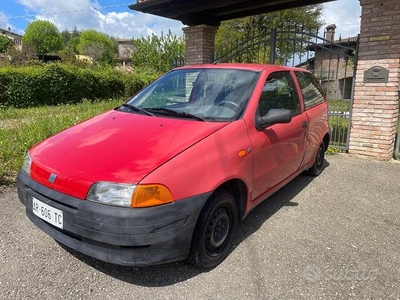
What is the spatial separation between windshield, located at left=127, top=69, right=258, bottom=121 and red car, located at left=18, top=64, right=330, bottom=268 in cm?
1

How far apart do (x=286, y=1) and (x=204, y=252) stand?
599 cm

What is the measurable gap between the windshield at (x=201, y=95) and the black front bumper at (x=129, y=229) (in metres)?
0.92

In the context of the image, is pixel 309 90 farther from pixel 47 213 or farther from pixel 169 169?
pixel 47 213

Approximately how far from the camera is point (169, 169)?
2.04 meters

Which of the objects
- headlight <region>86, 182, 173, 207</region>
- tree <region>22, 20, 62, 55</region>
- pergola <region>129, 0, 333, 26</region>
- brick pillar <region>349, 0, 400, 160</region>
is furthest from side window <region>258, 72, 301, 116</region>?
tree <region>22, 20, 62, 55</region>

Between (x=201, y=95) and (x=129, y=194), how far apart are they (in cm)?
147

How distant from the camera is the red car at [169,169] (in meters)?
1.95

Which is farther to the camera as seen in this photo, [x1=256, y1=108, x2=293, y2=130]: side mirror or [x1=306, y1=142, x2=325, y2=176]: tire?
[x1=306, y1=142, x2=325, y2=176]: tire

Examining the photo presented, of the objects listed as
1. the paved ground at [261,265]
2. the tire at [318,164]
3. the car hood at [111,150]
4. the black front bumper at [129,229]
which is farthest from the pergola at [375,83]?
the black front bumper at [129,229]

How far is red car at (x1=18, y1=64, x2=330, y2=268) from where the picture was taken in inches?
76.8

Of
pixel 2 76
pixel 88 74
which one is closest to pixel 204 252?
pixel 2 76

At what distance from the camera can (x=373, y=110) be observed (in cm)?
559

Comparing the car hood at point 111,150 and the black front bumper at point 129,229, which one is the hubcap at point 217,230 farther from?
the car hood at point 111,150

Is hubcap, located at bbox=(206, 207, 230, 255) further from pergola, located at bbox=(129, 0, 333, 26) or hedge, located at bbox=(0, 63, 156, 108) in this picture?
hedge, located at bbox=(0, 63, 156, 108)
